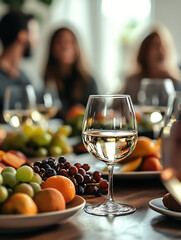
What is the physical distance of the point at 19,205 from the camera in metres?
0.53

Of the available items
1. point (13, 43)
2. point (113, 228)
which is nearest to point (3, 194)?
point (113, 228)

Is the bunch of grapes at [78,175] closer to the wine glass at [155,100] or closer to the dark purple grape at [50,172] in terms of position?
the dark purple grape at [50,172]

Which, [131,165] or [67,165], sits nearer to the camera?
[67,165]

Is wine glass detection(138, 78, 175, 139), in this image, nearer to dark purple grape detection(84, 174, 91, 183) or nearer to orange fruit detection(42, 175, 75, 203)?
dark purple grape detection(84, 174, 91, 183)

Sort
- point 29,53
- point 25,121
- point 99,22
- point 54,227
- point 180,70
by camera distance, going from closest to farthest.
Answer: point 54,227 < point 25,121 < point 29,53 < point 180,70 < point 99,22

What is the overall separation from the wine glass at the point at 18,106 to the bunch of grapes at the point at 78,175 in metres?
0.89

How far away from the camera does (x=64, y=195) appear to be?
0.61m

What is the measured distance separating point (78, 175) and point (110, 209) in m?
0.10

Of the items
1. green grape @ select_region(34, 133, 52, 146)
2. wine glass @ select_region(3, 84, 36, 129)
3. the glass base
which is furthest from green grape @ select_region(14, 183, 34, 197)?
wine glass @ select_region(3, 84, 36, 129)

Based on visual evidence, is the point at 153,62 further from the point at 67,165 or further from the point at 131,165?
the point at 67,165

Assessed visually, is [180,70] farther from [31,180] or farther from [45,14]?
[31,180]

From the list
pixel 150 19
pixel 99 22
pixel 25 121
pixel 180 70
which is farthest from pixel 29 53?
pixel 150 19

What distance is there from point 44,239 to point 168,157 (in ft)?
0.64

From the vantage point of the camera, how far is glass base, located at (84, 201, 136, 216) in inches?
24.9
